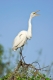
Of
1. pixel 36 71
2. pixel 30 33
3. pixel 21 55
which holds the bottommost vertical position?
pixel 36 71

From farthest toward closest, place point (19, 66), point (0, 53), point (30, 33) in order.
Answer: point (0, 53)
point (30, 33)
point (19, 66)

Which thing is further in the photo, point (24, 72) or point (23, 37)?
point (23, 37)

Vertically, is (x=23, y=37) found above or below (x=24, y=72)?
above

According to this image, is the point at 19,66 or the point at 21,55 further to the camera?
the point at 21,55

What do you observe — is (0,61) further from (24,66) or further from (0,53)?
(24,66)

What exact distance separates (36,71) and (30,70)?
16cm

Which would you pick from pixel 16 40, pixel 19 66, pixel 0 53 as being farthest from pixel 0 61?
pixel 19 66

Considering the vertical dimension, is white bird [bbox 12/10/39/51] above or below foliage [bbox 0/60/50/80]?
above

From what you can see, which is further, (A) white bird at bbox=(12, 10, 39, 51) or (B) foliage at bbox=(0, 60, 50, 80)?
(A) white bird at bbox=(12, 10, 39, 51)

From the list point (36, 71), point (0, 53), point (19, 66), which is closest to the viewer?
point (36, 71)

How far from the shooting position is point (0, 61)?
16.5m

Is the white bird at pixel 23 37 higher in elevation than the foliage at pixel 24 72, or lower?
higher

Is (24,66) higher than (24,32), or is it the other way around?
(24,32)

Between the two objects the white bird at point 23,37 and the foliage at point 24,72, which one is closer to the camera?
the foliage at point 24,72
